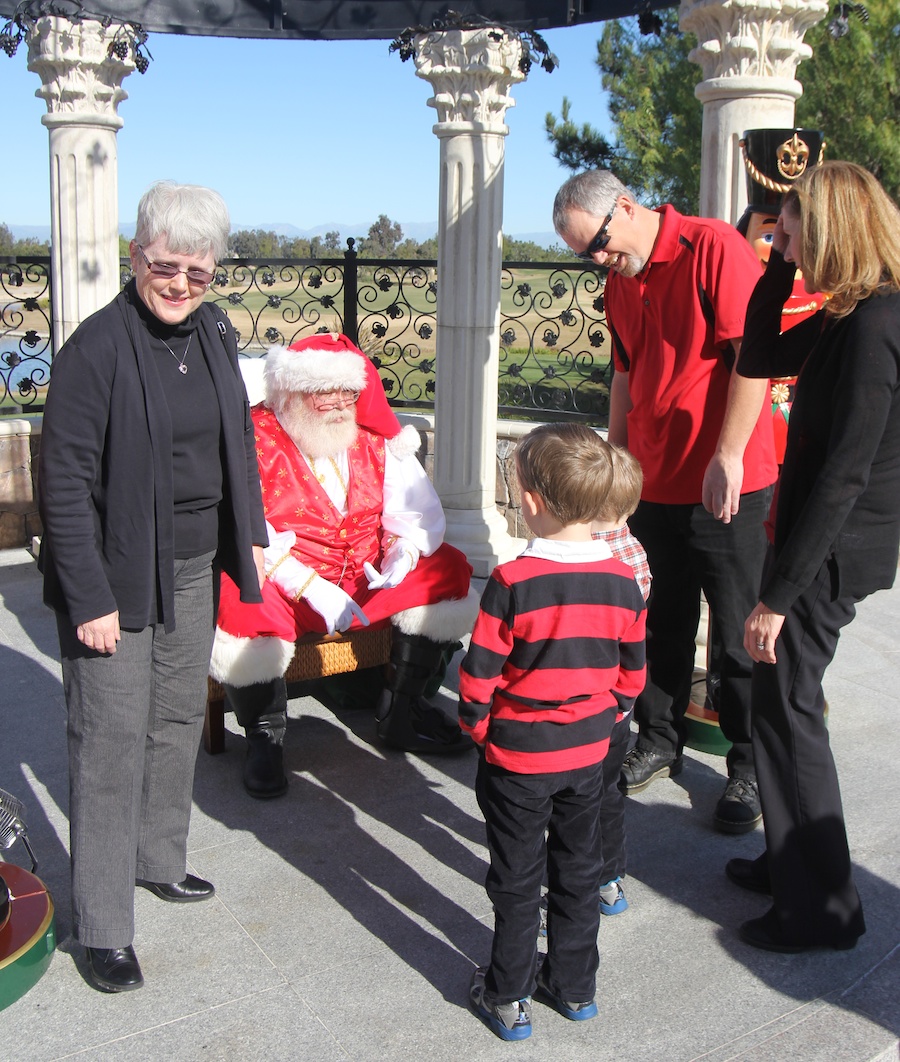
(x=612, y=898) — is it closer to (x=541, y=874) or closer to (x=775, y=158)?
(x=541, y=874)

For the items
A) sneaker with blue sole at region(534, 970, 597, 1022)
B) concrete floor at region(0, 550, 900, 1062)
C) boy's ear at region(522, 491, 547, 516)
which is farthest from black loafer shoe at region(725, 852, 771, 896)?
boy's ear at region(522, 491, 547, 516)

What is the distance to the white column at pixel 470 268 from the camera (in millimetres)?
5406

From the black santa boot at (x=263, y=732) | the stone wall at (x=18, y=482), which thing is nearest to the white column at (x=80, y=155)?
the stone wall at (x=18, y=482)

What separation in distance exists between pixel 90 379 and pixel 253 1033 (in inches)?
57.2

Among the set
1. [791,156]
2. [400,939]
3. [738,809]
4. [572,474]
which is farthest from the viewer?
[791,156]

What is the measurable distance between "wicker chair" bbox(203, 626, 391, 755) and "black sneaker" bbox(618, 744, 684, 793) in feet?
3.06

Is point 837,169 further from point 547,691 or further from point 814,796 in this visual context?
point 814,796

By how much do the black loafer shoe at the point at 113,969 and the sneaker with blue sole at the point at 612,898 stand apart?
1.17m

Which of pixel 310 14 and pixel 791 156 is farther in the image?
pixel 310 14

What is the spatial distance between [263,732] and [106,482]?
1.43m

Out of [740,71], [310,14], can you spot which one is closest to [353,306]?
[310,14]

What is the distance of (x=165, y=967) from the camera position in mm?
2639

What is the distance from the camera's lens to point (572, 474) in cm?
224

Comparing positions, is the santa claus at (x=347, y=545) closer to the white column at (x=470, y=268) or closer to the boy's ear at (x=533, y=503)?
the boy's ear at (x=533, y=503)
